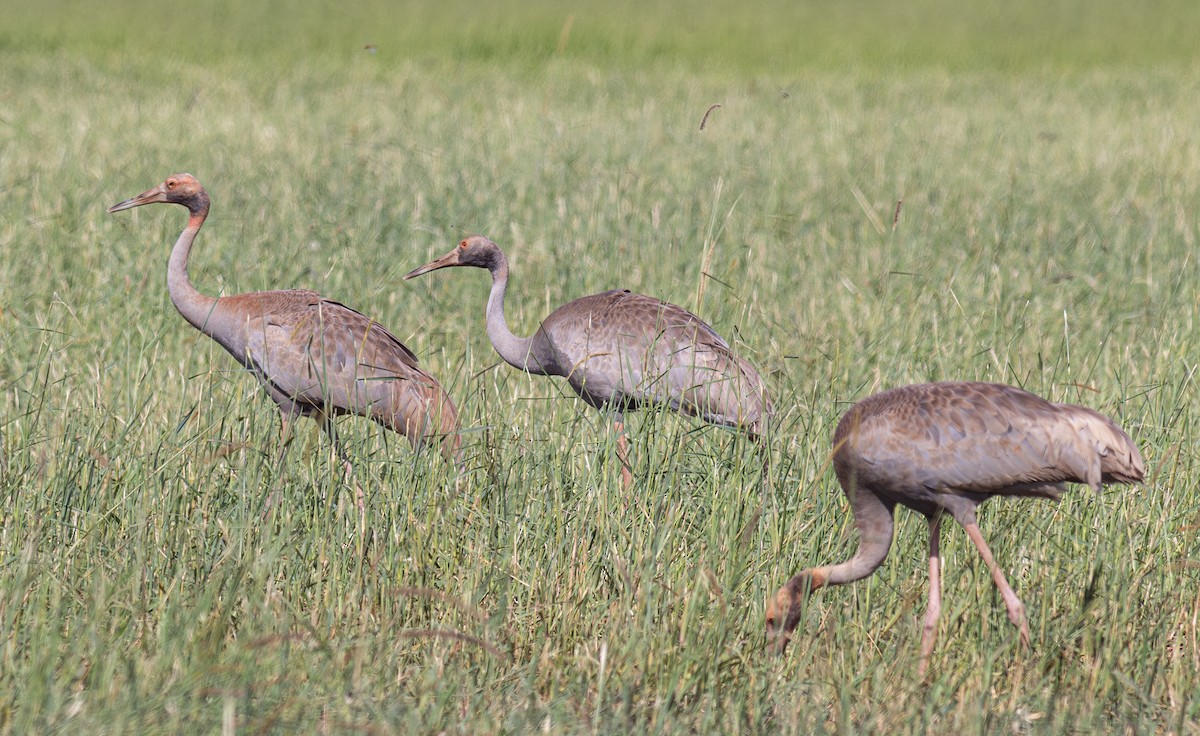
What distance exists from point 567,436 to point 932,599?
139cm

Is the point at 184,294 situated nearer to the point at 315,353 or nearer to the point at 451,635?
the point at 315,353

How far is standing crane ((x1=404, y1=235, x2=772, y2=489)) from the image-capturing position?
17.0 ft

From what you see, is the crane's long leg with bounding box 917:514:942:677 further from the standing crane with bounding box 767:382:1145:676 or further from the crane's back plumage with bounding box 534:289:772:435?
the crane's back plumage with bounding box 534:289:772:435

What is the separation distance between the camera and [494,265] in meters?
6.11

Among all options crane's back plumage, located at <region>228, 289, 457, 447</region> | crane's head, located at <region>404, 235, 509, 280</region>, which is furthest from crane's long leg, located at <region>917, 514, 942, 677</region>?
crane's head, located at <region>404, 235, 509, 280</region>

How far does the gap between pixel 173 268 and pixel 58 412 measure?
1082 millimetres

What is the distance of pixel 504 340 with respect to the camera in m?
6.01

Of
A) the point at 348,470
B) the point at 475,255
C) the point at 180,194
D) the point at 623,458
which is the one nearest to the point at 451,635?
the point at 348,470

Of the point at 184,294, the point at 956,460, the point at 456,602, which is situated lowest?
the point at 456,602

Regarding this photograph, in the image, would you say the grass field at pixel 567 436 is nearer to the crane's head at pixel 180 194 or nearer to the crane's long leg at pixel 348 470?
the crane's long leg at pixel 348 470

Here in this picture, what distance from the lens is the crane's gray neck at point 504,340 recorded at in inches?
230

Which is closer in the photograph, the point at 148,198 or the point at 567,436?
the point at 567,436

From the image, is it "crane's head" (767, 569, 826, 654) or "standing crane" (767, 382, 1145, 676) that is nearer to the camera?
"crane's head" (767, 569, 826, 654)

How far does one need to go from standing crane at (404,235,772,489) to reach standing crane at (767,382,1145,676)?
0.96m
